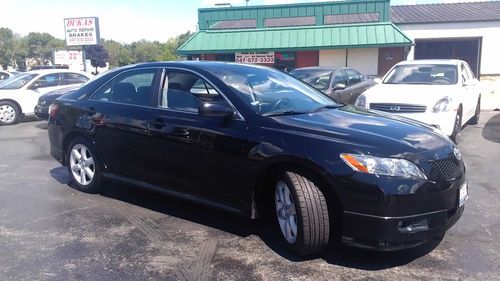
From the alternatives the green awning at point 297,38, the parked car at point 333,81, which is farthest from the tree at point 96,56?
the parked car at point 333,81

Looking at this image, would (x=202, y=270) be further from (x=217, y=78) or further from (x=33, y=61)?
(x=33, y=61)

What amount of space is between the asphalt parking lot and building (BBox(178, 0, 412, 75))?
1864 cm

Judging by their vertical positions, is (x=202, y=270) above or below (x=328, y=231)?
below

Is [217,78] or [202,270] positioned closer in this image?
[202,270]

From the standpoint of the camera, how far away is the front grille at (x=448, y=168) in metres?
3.60

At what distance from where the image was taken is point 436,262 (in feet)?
12.4

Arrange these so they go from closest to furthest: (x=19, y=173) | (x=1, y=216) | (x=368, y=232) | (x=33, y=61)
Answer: (x=368, y=232) < (x=1, y=216) < (x=19, y=173) < (x=33, y=61)

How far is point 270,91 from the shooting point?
462 centimetres

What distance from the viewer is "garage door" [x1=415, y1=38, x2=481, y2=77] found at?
1019 inches

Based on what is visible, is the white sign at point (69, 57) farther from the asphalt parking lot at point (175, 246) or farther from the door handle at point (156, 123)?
the door handle at point (156, 123)

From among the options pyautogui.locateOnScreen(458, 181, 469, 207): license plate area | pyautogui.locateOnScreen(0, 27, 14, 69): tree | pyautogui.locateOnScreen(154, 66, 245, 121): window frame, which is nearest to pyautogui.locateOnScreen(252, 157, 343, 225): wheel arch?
pyautogui.locateOnScreen(154, 66, 245, 121): window frame

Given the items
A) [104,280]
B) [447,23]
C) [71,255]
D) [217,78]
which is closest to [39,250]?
[71,255]

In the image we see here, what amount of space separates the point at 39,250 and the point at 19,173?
3.34 meters

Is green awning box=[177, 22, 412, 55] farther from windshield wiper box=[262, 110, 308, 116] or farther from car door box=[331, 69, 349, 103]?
windshield wiper box=[262, 110, 308, 116]
